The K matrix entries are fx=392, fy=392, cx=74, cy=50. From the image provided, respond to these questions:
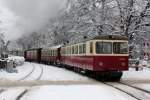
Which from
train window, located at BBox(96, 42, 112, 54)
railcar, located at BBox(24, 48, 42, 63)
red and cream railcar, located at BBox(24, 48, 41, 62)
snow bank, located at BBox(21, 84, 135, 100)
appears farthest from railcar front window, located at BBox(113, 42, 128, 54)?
red and cream railcar, located at BBox(24, 48, 41, 62)

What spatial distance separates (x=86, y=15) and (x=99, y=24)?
4289mm

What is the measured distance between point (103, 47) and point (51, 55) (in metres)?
25.8

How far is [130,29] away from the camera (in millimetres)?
36031

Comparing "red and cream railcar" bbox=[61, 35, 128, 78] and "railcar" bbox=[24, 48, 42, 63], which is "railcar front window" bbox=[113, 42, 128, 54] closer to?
"red and cream railcar" bbox=[61, 35, 128, 78]

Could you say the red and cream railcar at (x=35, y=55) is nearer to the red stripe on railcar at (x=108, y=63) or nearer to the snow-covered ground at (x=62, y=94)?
the red stripe on railcar at (x=108, y=63)

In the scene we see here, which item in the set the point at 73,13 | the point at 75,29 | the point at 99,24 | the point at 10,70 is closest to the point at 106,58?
the point at 10,70

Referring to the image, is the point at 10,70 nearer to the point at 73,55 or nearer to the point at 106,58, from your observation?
the point at 73,55

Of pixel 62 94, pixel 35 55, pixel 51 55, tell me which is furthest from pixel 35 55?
pixel 62 94

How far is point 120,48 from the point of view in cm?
2289

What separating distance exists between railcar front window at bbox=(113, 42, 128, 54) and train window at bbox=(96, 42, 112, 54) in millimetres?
298

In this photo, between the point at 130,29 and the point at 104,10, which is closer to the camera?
the point at 130,29

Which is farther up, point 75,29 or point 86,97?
point 75,29

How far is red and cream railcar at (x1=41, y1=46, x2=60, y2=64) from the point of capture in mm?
42684

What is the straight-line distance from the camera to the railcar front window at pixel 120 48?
74.5 feet
